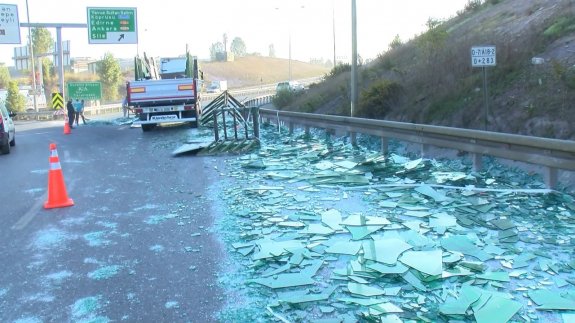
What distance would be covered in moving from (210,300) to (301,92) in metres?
28.8

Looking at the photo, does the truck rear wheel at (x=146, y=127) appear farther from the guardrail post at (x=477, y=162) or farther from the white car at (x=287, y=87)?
the guardrail post at (x=477, y=162)

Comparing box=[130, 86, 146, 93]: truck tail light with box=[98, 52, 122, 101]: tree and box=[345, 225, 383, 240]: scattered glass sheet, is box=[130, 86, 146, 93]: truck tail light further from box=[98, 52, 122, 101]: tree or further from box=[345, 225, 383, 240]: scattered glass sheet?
box=[98, 52, 122, 101]: tree

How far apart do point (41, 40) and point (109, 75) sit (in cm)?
2349

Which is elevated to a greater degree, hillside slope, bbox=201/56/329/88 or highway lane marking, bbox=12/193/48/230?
hillside slope, bbox=201/56/329/88

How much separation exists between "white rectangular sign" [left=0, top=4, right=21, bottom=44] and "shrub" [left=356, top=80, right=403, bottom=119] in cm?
2129

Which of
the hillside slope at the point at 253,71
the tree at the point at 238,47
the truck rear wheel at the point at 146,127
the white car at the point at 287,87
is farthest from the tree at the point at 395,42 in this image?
the tree at the point at 238,47

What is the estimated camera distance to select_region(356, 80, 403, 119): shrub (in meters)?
16.9

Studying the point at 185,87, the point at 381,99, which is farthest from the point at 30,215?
the point at 185,87

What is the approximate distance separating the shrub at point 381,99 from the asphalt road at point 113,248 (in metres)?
6.97

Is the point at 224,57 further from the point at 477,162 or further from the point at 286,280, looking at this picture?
the point at 286,280

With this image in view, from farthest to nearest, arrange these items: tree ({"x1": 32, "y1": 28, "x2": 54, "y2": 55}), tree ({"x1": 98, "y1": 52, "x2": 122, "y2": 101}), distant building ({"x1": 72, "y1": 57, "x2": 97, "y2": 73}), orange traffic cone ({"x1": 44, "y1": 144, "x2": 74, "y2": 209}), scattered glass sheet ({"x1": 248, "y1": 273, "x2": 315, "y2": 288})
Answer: distant building ({"x1": 72, "y1": 57, "x2": 97, "y2": 73}), tree ({"x1": 32, "y1": 28, "x2": 54, "y2": 55}), tree ({"x1": 98, "y1": 52, "x2": 122, "y2": 101}), orange traffic cone ({"x1": 44, "y1": 144, "x2": 74, "y2": 209}), scattered glass sheet ({"x1": 248, "y1": 273, "x2": 315, "y2": 288})

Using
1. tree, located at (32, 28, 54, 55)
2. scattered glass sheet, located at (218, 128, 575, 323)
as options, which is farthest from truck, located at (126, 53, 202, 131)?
tree, located at (32, 28, 54, 55)

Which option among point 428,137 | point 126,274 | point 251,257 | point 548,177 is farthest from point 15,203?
point 548,177

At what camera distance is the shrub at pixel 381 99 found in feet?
55.3
